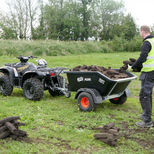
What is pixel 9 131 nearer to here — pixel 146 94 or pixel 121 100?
pixel 146 94

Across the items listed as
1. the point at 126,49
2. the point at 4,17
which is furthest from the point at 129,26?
the point at 4,17

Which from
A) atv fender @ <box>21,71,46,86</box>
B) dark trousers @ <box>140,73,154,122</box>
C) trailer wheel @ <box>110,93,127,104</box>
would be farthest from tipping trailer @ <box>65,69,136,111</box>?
atv fender @ <box>21,71,46,86</box>

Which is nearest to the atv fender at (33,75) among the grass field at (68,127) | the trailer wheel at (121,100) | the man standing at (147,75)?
the grass field at (68,127)

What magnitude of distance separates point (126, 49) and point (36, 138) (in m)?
30.9

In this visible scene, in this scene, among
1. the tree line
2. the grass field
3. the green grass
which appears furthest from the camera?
the tree line

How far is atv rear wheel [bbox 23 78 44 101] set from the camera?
6488 mm

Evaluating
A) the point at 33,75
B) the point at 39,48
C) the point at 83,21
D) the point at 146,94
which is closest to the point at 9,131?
the point at 146,94

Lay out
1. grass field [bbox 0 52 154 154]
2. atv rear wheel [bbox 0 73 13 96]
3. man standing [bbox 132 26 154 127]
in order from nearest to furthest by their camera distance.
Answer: grass field [bbox 0 52 154 154], man standing [bbox 132 26 154 127], atv rear wheel [bbox 0 73 13 96]

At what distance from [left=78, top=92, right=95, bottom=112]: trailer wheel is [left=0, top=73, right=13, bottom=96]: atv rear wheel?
97.9 inches

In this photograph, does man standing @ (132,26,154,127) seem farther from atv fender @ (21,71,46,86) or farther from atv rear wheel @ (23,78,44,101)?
atv rear wheel @ (23,78,44,101)

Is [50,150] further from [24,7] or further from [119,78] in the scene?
[24,7]

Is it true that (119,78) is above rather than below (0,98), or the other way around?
above

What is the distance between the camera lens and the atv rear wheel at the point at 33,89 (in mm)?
6488

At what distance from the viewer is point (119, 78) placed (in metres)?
5.78
